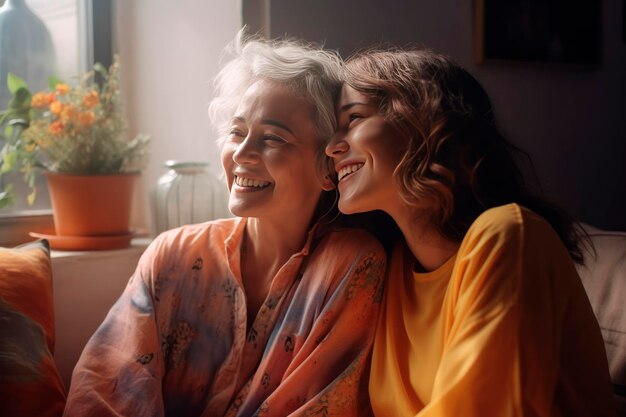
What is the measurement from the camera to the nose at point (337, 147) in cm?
134

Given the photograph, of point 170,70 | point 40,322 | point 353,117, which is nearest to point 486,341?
point 353,117

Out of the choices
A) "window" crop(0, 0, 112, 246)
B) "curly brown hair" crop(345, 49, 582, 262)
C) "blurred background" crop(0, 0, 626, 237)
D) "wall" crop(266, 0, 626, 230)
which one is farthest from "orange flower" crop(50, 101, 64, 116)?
"curly brown hair" crop(345, 49, 582, 262)

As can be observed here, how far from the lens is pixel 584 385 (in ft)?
3.57

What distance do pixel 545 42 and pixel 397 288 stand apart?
4.44ft

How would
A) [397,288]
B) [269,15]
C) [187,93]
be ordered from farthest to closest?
[187,93] → [269,15] → [397,288]

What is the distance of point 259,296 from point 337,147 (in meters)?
0.36

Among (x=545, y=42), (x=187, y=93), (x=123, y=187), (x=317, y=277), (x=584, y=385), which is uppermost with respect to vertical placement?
(x=545, y=42)

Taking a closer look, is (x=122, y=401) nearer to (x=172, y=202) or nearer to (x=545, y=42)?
(x=172, y=202)

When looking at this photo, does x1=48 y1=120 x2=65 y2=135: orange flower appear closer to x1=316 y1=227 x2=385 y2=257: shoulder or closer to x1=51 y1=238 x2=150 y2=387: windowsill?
x1=51 y1=238 x2=150 y2=387: windowsill

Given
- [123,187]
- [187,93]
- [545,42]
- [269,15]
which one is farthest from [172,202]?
[545,42]

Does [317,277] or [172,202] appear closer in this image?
[317,277]

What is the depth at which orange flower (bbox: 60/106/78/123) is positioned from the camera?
6.16 feet

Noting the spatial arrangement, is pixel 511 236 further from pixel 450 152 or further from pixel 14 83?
pixel 14 83

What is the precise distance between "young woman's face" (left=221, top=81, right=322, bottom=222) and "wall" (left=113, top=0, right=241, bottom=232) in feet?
1.53
